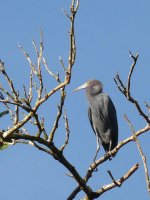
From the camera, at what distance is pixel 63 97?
464 centimetres

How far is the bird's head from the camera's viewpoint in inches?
404

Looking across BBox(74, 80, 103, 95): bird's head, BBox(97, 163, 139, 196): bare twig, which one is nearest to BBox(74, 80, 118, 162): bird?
BBox(74, 80, 103, 95): bird's head

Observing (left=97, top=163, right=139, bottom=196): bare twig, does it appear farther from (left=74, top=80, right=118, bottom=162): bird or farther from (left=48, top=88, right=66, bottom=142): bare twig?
(left=74, top=80, right=118, bottom=162): bird

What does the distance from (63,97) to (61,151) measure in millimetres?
507

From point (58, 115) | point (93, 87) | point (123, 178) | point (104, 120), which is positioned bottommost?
point (123, 178)

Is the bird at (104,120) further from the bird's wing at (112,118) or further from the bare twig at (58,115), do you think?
the bare twig at (58,115)

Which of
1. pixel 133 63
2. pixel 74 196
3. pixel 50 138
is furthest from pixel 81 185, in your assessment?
pixel 133 63

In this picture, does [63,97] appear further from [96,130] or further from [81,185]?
[96,130]

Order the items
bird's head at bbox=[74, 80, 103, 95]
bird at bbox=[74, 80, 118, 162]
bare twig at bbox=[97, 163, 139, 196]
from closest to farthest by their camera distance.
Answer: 1. bare twig at bbox=[97, 163, 139, 196]
2. bird at bbox=[74, 80, 118, 162]
3. bird's head at bbox=[74, 80, 103, 95]

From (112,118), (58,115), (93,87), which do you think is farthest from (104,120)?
(58,115)

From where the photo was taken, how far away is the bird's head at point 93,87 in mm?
10249

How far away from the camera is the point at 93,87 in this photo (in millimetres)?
10414

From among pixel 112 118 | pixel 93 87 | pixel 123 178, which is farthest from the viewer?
pixel 93 87

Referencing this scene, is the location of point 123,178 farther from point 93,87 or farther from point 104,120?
point 93,87
